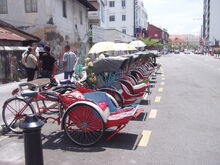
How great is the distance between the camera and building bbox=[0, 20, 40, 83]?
42.4ft

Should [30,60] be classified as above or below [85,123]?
above

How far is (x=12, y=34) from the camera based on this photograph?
50.1 ft

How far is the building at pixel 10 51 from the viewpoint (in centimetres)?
1293

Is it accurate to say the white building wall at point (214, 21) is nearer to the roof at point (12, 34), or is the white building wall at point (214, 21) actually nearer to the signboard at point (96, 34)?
the signboard at point (96, 34)

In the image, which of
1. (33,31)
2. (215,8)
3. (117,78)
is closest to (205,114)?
(117,78)

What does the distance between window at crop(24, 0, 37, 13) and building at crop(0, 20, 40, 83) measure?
167 centimetres

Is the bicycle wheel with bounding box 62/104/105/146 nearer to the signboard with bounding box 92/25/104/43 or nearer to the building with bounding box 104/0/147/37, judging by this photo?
the signboard with bounding box 92/25/104/43

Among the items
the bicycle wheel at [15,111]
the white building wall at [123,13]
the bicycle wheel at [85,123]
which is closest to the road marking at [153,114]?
the bicycle wheel at [85,123]

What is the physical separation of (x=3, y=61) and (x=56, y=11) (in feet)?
20.4

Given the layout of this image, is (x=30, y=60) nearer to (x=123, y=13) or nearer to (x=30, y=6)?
(x=30, y=6)

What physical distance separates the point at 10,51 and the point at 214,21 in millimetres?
110511

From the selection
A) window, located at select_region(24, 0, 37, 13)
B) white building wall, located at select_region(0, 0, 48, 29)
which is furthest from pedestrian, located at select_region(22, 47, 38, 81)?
window, located at select_region(24, 0, 37, 13)

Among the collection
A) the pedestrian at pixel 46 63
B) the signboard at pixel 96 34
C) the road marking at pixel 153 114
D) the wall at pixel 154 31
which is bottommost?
the road marking at pixel 153 114

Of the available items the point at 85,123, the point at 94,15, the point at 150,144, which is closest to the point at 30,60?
the point at 85,123
